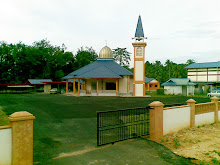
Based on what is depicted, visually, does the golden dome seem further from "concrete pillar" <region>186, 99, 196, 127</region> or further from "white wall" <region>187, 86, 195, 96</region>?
"concrete pillar" <region>186, 99, 196, 127</region>

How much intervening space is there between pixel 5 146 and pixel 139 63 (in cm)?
3130

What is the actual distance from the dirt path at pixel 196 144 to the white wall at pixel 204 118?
3.66 ft

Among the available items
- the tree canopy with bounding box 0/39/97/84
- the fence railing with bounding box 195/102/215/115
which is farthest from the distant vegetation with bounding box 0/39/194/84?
the fence railing with bounding box 195/102/215/115

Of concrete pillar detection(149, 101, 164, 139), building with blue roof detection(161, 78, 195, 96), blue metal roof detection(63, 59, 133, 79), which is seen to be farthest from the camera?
building with blue roof detection(161, 78, 195, 96)

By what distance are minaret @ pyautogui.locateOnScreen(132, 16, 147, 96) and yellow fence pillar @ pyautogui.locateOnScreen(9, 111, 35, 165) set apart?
29.6m

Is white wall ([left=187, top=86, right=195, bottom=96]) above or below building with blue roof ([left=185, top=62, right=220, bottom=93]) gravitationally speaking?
below

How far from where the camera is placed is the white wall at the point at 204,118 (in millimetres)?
11081

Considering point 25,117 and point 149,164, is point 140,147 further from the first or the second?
point 25,117

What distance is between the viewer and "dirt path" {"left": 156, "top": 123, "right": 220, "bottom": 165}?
6475mm

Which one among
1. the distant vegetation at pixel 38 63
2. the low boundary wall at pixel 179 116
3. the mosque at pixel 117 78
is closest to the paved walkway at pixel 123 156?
the low boundary wall at pixel 179 116

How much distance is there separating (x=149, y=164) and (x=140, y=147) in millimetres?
1454

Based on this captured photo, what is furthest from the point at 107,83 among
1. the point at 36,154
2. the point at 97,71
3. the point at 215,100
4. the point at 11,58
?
the point at 11,58

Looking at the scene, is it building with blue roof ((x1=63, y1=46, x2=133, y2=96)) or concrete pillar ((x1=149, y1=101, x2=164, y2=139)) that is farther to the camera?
building with blue roof ((x1=63, y1=46, x2=133, y2=96))

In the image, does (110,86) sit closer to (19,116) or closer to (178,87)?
(178,87)
